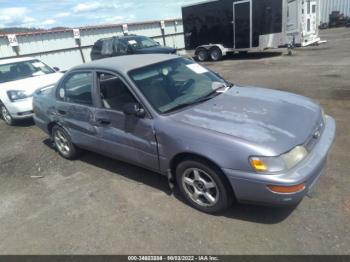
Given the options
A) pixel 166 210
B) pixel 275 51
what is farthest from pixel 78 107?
pixel 275 51

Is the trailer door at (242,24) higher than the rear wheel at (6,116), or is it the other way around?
the trailer door at (242,24)

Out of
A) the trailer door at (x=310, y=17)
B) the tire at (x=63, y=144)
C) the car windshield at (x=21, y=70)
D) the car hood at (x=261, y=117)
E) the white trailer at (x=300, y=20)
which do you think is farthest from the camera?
the trailer door at (x=310, y=17)

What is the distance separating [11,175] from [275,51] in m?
15.2

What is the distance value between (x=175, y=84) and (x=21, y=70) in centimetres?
614

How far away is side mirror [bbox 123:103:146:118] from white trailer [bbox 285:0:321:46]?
1237 cm

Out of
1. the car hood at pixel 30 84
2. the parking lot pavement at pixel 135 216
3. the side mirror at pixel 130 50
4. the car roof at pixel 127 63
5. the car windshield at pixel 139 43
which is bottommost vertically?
the parking lot pavement at pixel 135 216

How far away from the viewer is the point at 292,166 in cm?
299

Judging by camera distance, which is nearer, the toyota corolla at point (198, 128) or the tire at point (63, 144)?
the toyota corolla at point (198, 128)

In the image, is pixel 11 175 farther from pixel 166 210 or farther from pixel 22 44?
pixel 22 44

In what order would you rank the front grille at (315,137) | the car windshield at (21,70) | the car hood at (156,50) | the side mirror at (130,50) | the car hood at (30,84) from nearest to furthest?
1. the front grille at (315,137)
2. the car hood at (30,84)
3. the car windshield at (21,70)
4. the car hood at (156,50)
5. the side mirror at (130,50)

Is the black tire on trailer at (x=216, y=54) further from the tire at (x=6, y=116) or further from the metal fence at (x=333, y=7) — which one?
the metal fence at (x=333, y=7)

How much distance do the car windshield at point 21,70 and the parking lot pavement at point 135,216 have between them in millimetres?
3329

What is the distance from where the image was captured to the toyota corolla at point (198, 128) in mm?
3010

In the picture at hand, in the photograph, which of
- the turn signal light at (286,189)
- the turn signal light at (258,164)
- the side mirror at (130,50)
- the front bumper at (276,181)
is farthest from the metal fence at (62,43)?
the turn signal light at (286,189)
